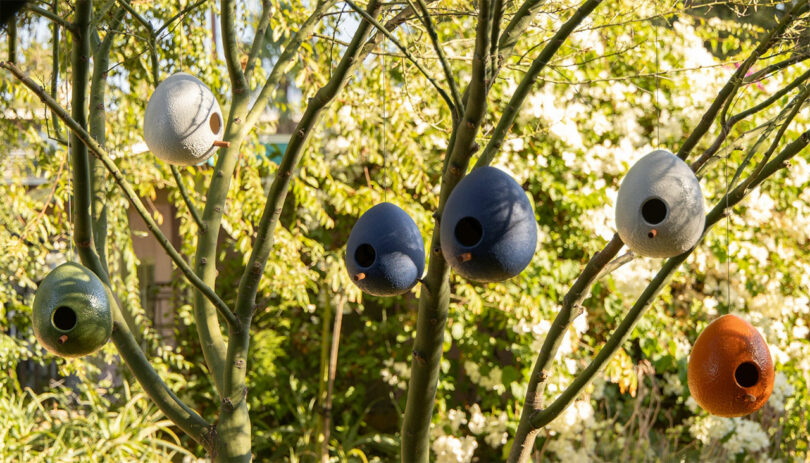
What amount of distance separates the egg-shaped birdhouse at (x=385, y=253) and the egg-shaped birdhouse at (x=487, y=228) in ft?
0.69

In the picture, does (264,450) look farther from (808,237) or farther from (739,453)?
(808,237)

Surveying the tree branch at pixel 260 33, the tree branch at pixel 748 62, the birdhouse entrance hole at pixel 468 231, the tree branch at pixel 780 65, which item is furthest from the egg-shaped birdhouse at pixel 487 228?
the tree branch at pixel 260 33

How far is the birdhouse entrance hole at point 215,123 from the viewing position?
6.72 ft

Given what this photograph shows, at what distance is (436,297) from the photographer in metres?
1.78

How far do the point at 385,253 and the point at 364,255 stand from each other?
0.35 feet

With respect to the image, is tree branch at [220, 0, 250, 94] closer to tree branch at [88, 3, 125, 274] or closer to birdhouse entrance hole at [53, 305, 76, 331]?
tree branch at [88, 3, 125, 274]

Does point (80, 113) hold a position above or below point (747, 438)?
below

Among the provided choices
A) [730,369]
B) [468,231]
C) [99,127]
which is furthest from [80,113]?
[730,369]

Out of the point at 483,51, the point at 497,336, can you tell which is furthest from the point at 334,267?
the point at 483,51

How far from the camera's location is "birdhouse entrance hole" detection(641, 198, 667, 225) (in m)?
1.53

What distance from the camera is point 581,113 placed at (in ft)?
15.5

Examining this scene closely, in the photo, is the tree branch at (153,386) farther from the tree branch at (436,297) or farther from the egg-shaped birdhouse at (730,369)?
the egg-shaped birdhouse at (730,369)

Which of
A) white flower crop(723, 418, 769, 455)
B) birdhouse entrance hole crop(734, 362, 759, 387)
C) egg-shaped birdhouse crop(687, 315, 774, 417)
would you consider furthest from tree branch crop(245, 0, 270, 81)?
white flower crop(723, 418, 769, 455)

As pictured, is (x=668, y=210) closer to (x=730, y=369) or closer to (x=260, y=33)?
(x=730, y=369)
